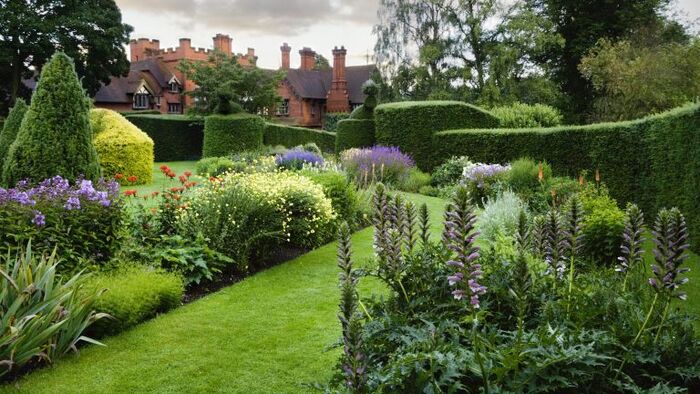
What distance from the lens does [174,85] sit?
44.5m

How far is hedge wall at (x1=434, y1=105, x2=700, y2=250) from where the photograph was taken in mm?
8508

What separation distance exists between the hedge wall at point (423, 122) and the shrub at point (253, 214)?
395 inches

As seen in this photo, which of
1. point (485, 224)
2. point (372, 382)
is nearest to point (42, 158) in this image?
point (485, 224)

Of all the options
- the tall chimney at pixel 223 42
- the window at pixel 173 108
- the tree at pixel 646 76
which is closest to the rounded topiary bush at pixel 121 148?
the tree at pixel 646 76

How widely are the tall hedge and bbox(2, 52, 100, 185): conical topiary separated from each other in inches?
507

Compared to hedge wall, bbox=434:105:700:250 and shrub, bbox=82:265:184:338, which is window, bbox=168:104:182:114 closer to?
hedge wall, bbox=434:105:700:250

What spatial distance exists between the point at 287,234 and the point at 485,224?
10.4 feet

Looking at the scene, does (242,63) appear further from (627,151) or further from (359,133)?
(627,151)

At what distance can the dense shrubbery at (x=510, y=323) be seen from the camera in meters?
2.19

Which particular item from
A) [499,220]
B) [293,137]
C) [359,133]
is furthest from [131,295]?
[293,137]

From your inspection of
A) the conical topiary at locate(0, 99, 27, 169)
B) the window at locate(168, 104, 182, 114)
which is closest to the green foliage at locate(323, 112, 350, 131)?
the window at locate(168, 104, 182, 114)

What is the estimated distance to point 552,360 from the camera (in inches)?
85.3

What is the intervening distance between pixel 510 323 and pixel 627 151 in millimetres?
9947

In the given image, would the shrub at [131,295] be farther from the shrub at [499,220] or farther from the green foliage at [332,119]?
the green foliage at [332,119]
